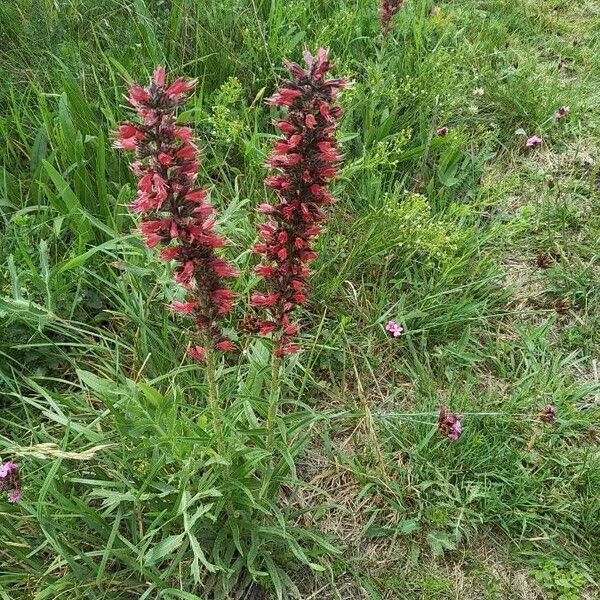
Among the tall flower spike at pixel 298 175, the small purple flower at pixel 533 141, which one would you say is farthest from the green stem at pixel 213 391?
the small purple flower at pixel 533 141

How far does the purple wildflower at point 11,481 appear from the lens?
2.27m

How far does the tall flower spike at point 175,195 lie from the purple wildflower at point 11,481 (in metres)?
0.91

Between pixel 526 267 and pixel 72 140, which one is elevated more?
pixel 72 140

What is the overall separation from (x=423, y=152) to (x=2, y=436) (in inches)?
101

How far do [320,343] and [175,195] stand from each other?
64.7 inches

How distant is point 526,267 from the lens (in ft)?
11.8

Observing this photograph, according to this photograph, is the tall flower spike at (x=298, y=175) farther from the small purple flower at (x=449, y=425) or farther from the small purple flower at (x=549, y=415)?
the small purple flower at (x=549, y=415)

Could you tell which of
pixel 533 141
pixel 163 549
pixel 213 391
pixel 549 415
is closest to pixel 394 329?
pixel 549 415

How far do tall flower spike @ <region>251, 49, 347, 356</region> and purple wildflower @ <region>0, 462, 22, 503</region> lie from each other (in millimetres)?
1058

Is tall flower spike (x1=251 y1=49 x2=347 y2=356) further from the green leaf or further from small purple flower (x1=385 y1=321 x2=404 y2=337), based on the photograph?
small purple flower (x1=385 y1=321 x2=404 y2=337)

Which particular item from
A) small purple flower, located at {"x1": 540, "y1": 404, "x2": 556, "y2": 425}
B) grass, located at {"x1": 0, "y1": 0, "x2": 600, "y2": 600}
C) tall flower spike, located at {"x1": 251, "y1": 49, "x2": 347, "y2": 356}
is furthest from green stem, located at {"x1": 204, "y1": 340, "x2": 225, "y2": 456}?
small purple flower, located at {"x1": 540, "y1": 404, "x2": 556, "y2": 425}

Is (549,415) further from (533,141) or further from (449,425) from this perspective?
(533,141)

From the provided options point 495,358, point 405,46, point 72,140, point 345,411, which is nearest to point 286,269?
point 345,411

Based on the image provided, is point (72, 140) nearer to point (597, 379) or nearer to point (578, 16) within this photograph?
point (597, 379)
